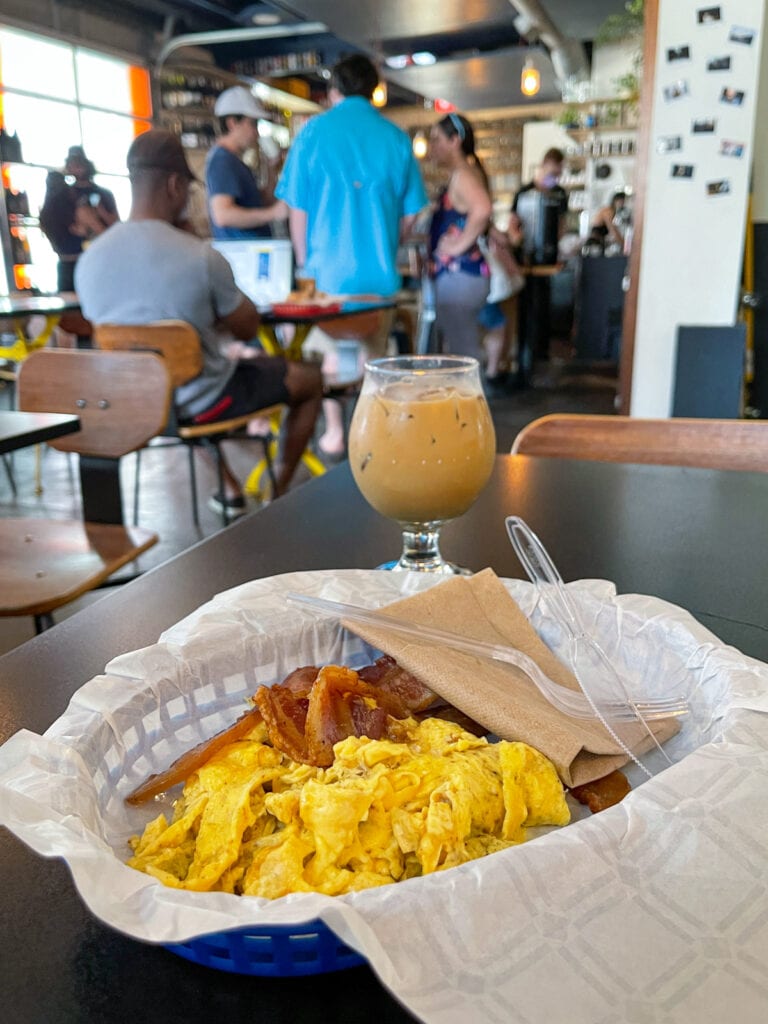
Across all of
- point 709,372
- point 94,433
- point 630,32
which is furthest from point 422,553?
point 630,32

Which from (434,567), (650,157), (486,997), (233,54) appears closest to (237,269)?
(650,157)

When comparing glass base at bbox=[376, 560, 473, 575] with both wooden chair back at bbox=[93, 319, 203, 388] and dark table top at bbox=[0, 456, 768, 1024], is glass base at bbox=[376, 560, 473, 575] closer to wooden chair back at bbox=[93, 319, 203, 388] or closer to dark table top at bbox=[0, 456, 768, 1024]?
dark table top at bbox=[0, 456, 768, 1024]

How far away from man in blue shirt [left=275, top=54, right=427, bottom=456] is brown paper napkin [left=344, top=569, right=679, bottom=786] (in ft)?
10.6

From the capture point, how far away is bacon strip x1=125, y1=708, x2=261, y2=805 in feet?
1.45

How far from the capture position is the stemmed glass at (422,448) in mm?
791

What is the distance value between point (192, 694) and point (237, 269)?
348 centimetres

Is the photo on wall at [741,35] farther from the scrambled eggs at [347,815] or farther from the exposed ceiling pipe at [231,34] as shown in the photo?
the exposed ceiling pipe at [231,34]

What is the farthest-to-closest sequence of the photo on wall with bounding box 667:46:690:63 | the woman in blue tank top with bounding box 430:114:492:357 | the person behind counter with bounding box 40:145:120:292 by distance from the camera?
the person behind counter with bounding box 40:145:120:292 → the woman in blue tank top with bounding box 430:114:492:357 → the photo on wall with bounding box 667:46:690:63

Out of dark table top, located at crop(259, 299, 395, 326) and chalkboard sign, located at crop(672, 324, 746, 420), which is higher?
dark table top, located at crop(259, 299, 395, 326)

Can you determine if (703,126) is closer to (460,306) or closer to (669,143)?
(669,143)

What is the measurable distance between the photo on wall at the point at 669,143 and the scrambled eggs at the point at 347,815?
3.62m

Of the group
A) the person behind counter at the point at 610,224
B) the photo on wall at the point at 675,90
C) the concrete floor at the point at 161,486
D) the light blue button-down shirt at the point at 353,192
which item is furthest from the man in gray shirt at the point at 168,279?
the person behind counter at the point at 610,224

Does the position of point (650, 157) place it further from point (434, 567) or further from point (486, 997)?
point (486, 997)

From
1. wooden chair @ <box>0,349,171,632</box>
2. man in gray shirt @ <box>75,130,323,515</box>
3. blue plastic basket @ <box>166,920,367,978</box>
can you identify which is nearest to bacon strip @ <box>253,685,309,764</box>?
blue plastic basket @ <box>166,920,367,978</box>
